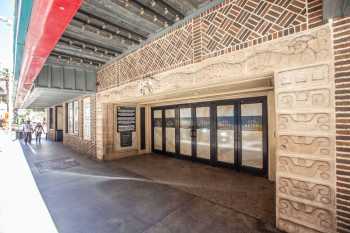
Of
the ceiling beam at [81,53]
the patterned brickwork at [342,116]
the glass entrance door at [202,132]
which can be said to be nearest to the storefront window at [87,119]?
the ceiling beam at [81,53]

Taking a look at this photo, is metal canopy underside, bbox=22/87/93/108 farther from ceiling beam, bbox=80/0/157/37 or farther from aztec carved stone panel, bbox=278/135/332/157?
aztec carved stone panel, bbox=278/135/332/157

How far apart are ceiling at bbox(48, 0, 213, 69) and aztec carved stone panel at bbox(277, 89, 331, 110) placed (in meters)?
2.37

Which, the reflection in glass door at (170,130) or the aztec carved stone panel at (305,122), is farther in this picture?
the reflection in glass door at (170,130)

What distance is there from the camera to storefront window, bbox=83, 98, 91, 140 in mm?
8281

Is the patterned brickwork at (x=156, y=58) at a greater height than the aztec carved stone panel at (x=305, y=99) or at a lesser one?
greater

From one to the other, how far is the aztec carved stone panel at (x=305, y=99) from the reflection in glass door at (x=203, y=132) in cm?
388

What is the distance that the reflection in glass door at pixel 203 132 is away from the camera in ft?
21.4

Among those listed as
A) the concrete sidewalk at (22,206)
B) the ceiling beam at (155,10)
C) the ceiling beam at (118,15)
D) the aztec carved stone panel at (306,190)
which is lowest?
the concrete sidewalk at (22,206)

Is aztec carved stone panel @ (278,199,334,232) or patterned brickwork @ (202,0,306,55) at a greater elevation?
patterned brickwork @ (202,0,306,55)

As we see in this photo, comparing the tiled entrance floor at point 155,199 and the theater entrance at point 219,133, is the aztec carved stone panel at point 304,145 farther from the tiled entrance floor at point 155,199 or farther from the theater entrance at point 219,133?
the theater entrance at point 219,133

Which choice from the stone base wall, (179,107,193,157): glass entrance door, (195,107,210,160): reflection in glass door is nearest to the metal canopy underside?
the stone base wall

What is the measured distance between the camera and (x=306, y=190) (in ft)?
8.05

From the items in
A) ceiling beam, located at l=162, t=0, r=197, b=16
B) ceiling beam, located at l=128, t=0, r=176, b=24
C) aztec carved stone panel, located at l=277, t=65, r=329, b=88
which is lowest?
aztec carved stone panel, located at l=277, t=65, r=329, b=88

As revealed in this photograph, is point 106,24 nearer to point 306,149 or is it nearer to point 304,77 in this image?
point 304,77
